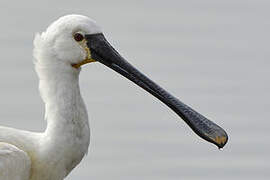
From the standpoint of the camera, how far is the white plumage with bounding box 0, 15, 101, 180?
40.6 ft

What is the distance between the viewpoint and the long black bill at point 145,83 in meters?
12.6

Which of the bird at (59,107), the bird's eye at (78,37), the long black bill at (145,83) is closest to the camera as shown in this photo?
the bird at (59,107)

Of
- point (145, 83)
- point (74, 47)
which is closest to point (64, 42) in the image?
point (74, 47)

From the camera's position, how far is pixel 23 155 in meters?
12.2

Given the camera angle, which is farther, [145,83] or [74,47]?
[145,83]

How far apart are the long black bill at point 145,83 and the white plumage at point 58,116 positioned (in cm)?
18

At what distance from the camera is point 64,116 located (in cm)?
1243

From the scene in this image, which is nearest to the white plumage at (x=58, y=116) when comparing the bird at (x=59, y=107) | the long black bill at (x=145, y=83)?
the bird at (x=59, y=107)

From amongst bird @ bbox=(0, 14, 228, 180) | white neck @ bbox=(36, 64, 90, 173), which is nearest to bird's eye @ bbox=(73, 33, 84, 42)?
bird @ bbox=(0, 14, 228, 180)

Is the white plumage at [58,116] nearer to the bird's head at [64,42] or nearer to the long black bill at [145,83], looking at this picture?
the bird's head at [64,42]

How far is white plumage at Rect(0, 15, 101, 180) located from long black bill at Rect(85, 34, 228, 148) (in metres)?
0.18

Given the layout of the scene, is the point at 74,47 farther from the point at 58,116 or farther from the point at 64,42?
the point at 58,116

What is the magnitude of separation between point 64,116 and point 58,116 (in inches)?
2.0

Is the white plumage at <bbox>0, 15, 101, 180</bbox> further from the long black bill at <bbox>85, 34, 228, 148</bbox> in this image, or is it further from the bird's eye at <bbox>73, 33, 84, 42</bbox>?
the long black bill at <bbox>85, 34, 228, 148</bbox>
